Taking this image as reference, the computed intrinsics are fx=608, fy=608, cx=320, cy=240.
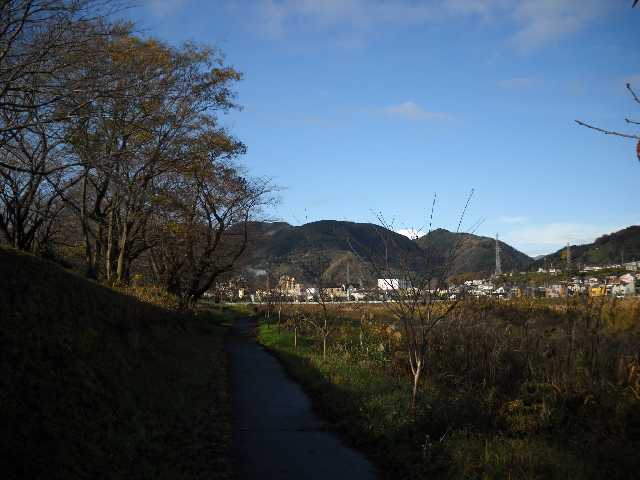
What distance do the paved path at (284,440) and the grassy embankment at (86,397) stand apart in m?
0.34

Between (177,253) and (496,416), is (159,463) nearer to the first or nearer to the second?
(496,416)

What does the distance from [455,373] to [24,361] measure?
830 cm

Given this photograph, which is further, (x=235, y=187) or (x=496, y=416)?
(x=235, y=187)

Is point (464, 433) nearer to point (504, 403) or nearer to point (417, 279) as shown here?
point (504, 403)

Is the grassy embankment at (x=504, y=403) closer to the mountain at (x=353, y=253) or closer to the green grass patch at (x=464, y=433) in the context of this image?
the green grass patch at (x=464, y=433)

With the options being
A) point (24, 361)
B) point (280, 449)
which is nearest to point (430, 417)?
point (280, 449)

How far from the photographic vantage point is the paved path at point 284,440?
24.7 feet

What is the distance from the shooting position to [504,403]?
949cm

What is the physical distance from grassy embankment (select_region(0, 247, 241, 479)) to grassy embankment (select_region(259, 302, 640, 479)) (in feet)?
7.77

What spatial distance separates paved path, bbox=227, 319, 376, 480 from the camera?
24.7ft

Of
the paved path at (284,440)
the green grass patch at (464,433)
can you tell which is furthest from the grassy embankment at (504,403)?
the paved path at (284,440)

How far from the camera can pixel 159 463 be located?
723cm

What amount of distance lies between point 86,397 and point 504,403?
6.12m

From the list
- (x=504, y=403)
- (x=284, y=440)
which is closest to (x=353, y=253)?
(x=504, y=403)
